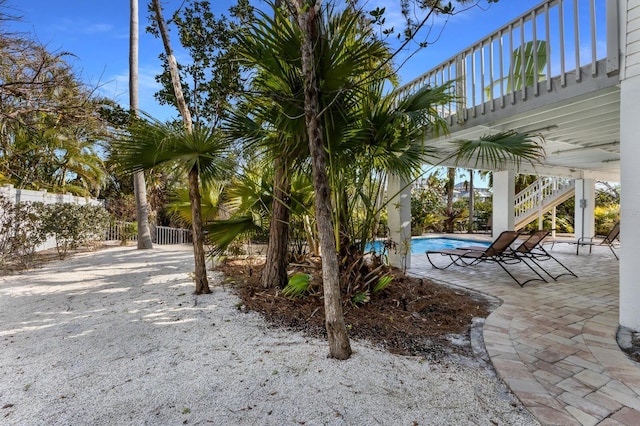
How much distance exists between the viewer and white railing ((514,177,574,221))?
12.8 metres

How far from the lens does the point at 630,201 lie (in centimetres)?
331

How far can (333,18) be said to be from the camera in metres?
2.94

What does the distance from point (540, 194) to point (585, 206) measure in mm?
1631

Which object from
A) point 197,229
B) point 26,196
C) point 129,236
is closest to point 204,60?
point 197,229

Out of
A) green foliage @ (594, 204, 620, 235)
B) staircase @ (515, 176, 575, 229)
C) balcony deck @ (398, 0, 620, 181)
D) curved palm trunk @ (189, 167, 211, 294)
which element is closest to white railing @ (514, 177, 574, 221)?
staircase @ (515, 176, 575, 229)

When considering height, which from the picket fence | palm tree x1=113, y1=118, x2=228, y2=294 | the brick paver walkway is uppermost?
palm tree x1=113, y1=118, x2=228, y2=294

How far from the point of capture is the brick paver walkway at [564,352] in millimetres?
2111

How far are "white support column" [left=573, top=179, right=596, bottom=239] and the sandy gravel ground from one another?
38.4 ft

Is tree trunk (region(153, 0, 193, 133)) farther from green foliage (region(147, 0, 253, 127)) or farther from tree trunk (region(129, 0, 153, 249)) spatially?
tree trunk (region(129, 0, 153, 249))

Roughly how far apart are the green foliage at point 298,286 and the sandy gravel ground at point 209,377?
62 centimetres

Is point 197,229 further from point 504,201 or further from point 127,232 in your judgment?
point 127,232

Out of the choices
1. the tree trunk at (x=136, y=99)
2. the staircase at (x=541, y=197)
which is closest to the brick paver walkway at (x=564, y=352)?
the staircase at (x=541, y=197)

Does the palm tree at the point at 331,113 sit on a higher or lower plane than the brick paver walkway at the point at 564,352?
higher

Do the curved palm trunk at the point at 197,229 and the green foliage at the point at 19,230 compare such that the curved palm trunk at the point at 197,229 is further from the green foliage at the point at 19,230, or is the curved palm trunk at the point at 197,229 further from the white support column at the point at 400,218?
the green foliage at the point at 19,230
